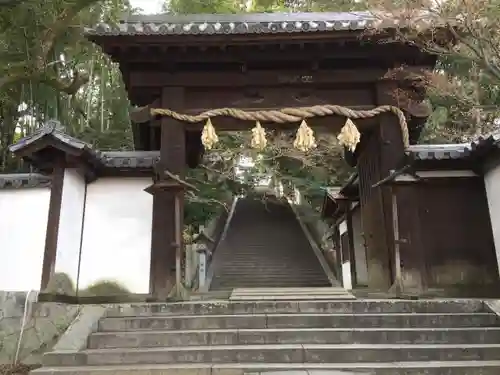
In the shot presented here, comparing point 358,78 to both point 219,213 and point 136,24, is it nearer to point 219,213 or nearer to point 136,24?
point 136,24

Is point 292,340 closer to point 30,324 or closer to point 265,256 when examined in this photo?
point 30,324

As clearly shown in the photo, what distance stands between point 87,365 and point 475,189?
750 centimetres

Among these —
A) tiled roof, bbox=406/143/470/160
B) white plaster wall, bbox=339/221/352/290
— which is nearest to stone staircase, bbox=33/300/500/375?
tiled roof, bbox=406/143/470/160

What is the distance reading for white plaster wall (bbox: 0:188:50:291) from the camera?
26.0 feet

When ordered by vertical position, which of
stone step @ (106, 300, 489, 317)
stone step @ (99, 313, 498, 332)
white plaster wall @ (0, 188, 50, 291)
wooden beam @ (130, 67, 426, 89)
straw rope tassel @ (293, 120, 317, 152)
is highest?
wooden beam @ (130, 67, 426, 89)

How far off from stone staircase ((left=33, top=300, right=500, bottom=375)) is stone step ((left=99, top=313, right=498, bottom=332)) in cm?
1

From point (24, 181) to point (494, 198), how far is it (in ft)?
27.9

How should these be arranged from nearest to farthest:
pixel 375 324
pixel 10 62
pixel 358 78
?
1. pixel 375 324
2. pixel 358 78
3. pixel 10 62

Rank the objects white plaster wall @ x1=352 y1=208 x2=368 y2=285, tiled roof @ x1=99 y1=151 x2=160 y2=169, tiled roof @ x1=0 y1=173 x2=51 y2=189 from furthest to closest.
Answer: white plaster wall @ x1=352 y1=208 x2=368 y2=285, tiled roof @ x1=99 y1=151 x2=160 y2=169, tiled roof @ x1=0 y1=173 x2=51 y2=189

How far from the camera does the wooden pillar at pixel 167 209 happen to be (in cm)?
851

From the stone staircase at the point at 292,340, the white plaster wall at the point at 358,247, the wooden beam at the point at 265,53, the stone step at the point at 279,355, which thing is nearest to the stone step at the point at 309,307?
the stone staircase at the point at 292,340

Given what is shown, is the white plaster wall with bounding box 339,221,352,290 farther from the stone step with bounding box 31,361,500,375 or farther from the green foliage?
the stone step with bounding box 31,361,500,375

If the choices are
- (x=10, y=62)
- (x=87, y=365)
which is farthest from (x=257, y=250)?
(x=87, y=365)

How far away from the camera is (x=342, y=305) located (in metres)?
7.11
